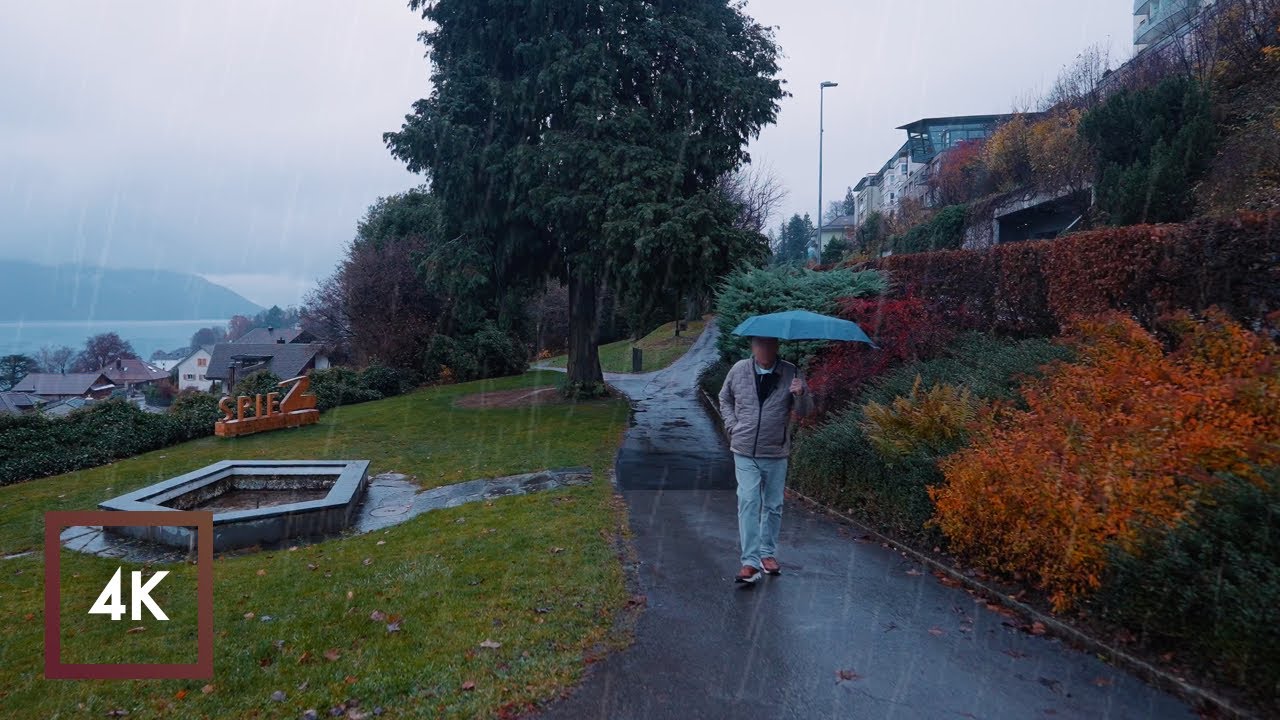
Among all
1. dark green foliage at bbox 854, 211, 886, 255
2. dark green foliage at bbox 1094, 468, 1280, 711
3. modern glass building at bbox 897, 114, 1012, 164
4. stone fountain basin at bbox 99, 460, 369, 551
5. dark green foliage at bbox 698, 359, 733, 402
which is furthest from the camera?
modern glass building at bbox 897, 114, 1012, 164

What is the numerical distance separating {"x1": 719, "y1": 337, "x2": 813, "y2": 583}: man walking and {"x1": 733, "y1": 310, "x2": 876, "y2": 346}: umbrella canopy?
0.31 feet

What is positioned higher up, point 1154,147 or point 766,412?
point 1154,147

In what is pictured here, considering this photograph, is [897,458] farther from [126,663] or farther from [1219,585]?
[126,663]

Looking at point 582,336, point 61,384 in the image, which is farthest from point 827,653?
point 61,384

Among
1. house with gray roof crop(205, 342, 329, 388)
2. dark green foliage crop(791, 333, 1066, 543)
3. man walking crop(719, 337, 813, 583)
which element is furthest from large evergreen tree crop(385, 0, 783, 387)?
house with gray roof crop(205, 342, 329, 388)

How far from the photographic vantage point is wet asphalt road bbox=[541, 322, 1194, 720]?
162 inches

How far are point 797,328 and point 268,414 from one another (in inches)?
636

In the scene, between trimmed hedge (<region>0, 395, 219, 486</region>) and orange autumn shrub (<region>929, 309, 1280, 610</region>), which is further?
trimmed hedge (<region>0, 395, 219, 486</region>)

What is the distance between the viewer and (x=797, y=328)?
6246 mm

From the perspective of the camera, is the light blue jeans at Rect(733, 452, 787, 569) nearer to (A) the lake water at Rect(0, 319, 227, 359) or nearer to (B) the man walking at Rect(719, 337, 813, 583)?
(B) the man walking at Rect(719, 337, 813, 583)

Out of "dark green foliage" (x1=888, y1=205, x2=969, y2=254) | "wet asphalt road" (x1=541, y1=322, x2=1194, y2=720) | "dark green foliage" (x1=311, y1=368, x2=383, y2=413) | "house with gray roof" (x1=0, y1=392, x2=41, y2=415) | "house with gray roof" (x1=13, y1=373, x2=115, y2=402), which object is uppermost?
"dark green foliage" (x1=888, y1=205, x2=969, y2=254)

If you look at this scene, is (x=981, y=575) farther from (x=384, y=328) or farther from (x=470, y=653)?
(x=384, y=328)

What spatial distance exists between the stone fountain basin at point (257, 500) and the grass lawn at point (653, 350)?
24873 mm

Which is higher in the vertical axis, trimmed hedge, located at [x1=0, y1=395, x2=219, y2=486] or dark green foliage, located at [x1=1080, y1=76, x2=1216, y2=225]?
dark green foliage, located at [x1=1080, y1=76, x2=1216, y2=225]
